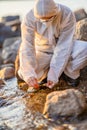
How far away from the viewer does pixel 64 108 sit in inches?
204

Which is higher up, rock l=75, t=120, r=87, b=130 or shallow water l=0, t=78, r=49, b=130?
rock l=75, t=120, r=87, b=130

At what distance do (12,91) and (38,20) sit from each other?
1307 millimetres

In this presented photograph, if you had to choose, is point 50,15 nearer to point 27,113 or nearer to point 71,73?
point 71,73

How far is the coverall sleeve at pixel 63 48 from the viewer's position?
614 centimetres

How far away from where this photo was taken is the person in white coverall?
613cm

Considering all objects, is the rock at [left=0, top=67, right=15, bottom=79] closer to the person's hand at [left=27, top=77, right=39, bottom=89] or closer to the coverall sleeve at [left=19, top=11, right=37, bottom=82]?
the coverall sleeve at [left=19, top=11, right=37, bottom=82]

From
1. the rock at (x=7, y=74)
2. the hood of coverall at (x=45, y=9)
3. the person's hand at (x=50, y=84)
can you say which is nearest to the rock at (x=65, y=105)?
the person's hand at (x=50, y=84)

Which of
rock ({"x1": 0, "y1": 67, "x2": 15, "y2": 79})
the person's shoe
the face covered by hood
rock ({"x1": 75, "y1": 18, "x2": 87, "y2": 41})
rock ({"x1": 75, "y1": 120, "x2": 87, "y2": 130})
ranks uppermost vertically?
the face covered by hood

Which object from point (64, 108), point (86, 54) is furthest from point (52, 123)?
point (86, 54)

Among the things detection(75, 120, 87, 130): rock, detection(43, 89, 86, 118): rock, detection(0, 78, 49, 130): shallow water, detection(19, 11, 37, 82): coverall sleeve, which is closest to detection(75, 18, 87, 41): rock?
detection(19, 11, 37, 82): coverall sleeve

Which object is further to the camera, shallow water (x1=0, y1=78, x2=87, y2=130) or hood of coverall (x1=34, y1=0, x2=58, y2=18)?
hood of coverall (x1=34, y1=0, x2=58, y2=18)

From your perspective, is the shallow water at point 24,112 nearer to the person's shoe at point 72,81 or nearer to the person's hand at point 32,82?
the person's hand at point 32,82

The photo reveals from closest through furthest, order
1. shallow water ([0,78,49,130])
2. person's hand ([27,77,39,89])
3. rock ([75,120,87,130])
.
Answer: rock ([75,120,87,130]) → shallow water ([0,78,49,130]) → person's hand ([27,77,39,89])

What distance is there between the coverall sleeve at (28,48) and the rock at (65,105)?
99 cm
